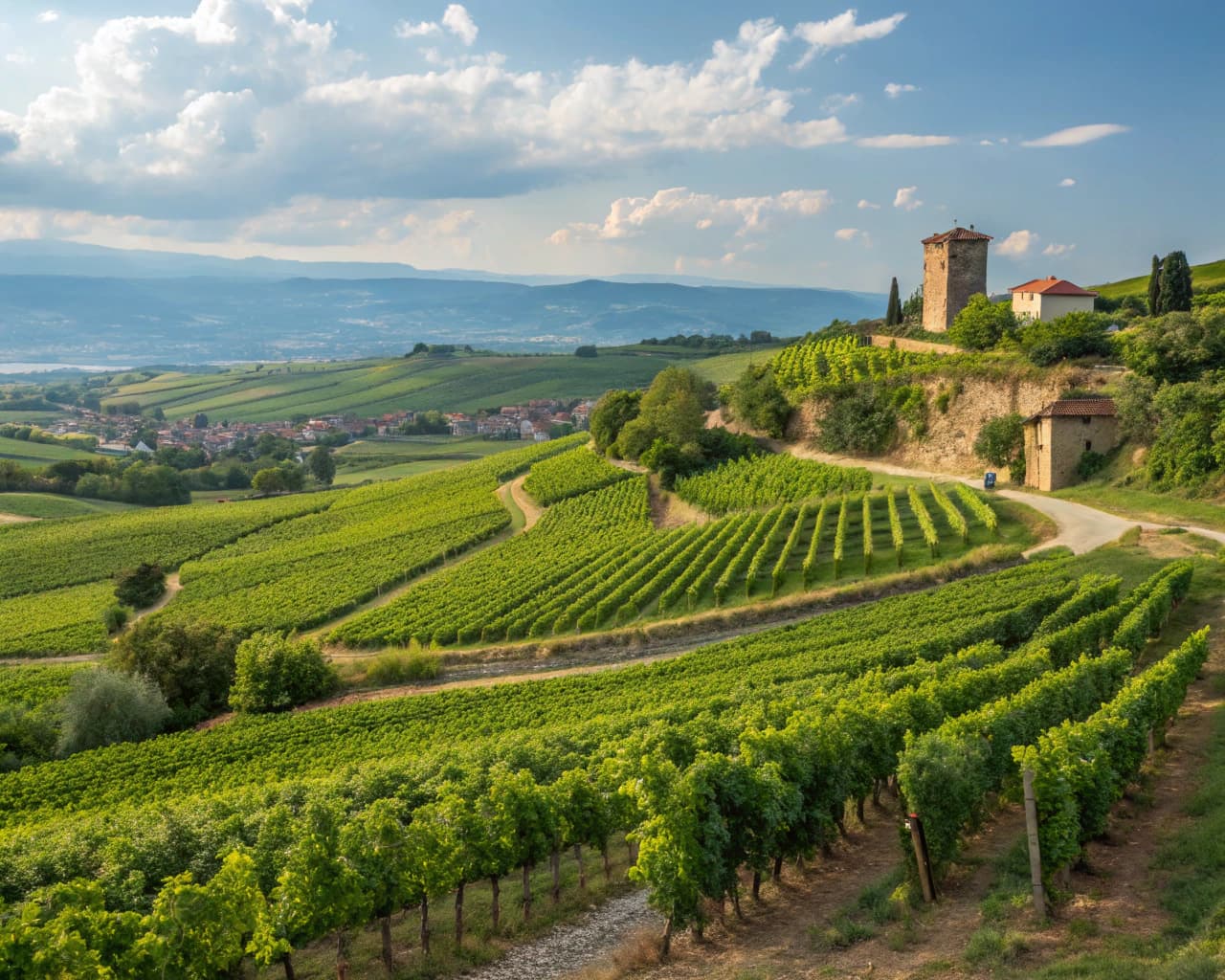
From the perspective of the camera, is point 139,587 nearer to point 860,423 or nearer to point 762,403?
point 762,403

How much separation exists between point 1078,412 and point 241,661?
4279 cm

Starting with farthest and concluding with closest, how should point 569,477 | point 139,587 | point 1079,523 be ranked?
1. point 569,477
2. point 139,587
3. point 1079,523

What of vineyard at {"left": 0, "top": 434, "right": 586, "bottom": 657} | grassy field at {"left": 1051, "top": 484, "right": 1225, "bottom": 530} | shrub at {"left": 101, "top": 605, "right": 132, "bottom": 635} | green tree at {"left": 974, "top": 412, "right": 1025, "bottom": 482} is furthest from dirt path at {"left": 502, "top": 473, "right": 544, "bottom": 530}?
grassy field at {"left": 1051, "top": 484, "right": 1225, "bottom": 530}

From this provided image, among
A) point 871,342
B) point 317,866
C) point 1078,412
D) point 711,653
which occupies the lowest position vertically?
point 711,653

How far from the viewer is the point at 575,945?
15977 millimetres

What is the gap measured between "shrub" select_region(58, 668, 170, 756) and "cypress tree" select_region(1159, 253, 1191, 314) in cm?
6321

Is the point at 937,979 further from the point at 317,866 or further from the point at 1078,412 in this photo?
the point at 1078,412

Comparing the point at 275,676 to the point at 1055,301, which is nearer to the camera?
the point at 275,676

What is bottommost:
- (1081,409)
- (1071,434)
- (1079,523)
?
(1079,523)

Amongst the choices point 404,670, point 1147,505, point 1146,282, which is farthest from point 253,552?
point 1146,282

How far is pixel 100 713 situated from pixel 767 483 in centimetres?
3929

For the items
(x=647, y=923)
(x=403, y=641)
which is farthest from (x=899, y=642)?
(x=403, y=641)

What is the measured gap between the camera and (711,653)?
116ft

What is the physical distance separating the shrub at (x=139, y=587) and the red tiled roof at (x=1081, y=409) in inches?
2172
